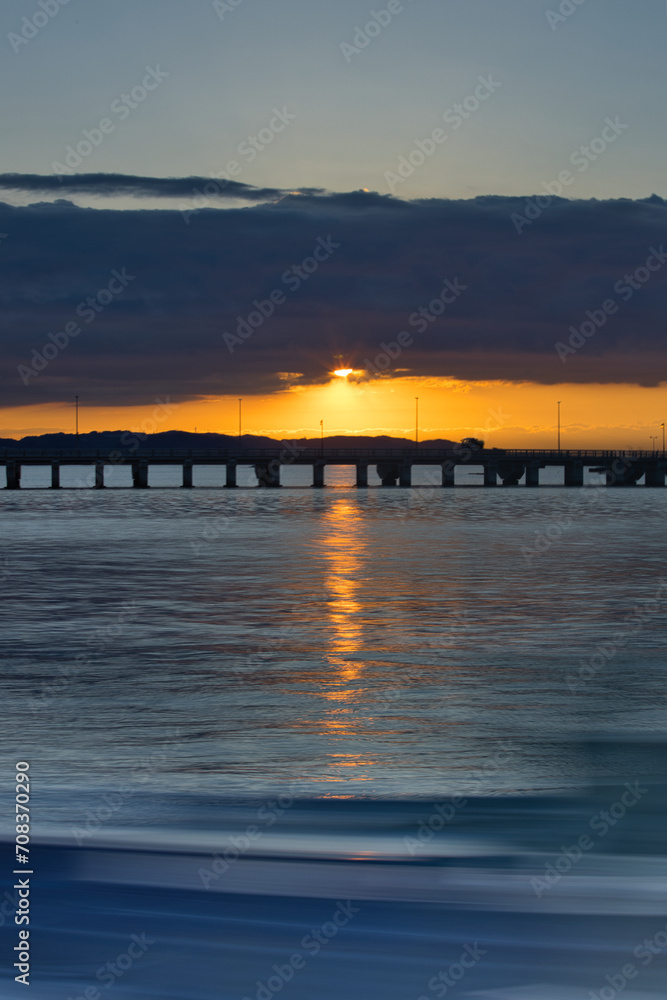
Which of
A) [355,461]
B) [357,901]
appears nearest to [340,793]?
[357,901]

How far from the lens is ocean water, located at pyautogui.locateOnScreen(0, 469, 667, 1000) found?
7961mm

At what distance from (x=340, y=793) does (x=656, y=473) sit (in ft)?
582

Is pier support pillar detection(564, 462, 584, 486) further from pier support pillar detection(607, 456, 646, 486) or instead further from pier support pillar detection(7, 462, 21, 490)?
pier support pillar detection(7, 462, 21, 490)

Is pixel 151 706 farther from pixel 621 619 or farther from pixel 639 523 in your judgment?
pixel 639 523

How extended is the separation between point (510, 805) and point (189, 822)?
3365 millimetres

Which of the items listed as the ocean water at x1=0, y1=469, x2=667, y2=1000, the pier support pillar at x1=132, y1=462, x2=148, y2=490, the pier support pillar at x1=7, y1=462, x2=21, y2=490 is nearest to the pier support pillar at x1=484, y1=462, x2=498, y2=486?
the pier support pillar at x1=132, y1=462, x2=148, y2=490

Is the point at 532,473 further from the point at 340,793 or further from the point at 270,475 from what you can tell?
Result: the point at 340,793

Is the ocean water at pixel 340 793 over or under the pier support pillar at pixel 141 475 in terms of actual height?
under

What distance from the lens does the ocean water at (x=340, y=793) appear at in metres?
7.96

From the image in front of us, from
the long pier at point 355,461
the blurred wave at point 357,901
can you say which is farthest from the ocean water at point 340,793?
the long pier at point 355,461

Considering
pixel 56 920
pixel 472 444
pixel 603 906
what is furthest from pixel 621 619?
pixel 472 444

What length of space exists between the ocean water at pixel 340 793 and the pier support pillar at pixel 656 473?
156222 mm

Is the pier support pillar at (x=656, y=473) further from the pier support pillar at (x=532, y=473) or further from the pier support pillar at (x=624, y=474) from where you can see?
the pier support pillar at (x=532, y=473)

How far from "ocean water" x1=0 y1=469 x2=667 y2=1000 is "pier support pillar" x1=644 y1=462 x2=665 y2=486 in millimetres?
156222
